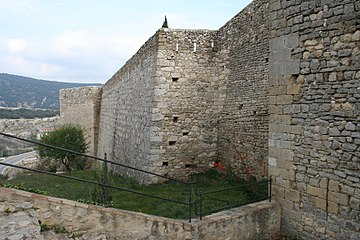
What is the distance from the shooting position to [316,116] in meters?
5.75

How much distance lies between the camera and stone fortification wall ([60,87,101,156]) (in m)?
24.9

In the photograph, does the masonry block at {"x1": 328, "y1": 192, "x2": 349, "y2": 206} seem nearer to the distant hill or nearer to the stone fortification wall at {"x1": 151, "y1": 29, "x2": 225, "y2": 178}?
the stone fortification wall at {"x1": 151, "y1": 29, "x2": 225, "y2": 178}

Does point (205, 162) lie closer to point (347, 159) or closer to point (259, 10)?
point (259, 10)

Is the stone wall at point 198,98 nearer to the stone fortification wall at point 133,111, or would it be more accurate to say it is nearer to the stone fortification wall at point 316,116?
the stone fortification wall at point 133,111

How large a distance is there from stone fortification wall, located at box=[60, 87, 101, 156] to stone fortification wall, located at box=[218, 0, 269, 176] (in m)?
15.2

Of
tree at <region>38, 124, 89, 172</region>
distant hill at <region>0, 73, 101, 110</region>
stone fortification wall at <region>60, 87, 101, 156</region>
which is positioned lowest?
tree at <region>38, 124, 89, 172</region>

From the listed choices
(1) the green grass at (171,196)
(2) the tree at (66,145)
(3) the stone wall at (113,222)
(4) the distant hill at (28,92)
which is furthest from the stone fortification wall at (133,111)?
(4) the distant hill at (28,92)

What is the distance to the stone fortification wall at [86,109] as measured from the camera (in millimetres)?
24875

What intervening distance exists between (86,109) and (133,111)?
42.4 feet

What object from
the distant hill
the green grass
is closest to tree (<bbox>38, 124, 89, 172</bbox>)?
the green grass

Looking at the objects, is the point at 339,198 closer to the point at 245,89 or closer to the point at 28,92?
the point at 245,89

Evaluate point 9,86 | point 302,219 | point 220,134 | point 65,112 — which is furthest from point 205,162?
point 9,86

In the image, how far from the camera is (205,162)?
11.7 metres

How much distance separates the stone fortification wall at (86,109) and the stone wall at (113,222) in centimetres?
1983
